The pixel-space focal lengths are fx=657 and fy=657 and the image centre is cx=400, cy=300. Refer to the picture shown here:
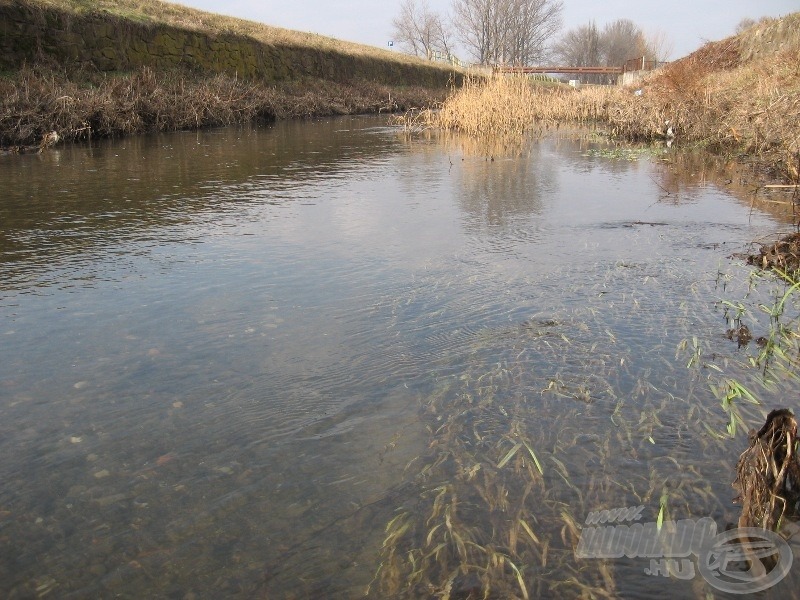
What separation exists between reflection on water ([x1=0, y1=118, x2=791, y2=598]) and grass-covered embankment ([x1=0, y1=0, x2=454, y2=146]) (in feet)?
22.7

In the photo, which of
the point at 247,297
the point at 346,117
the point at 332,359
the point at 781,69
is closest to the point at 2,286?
the point at 247,297

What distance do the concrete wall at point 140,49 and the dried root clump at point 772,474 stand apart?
18.5 metres

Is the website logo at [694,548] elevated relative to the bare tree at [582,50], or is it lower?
lower

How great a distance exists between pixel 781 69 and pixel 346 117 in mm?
13925

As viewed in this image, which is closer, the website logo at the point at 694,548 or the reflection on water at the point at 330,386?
the website logo at the point at 694,548

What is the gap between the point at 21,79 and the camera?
13.3 meters

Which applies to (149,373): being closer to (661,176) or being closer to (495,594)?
(495,594)

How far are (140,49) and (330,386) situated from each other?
20.4 meters

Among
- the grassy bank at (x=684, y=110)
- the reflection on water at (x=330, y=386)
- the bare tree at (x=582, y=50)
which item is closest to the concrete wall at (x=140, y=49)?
the grassy bank at (x=684, y=110)

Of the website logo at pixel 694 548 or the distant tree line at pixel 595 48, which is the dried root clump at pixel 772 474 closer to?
the website logo at pixel 694 548

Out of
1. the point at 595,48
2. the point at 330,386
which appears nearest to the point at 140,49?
the point at 330,386

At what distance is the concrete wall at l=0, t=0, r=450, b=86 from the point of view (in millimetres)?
16688

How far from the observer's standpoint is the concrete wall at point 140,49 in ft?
54.7

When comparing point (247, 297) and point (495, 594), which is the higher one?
point (247, 297)
